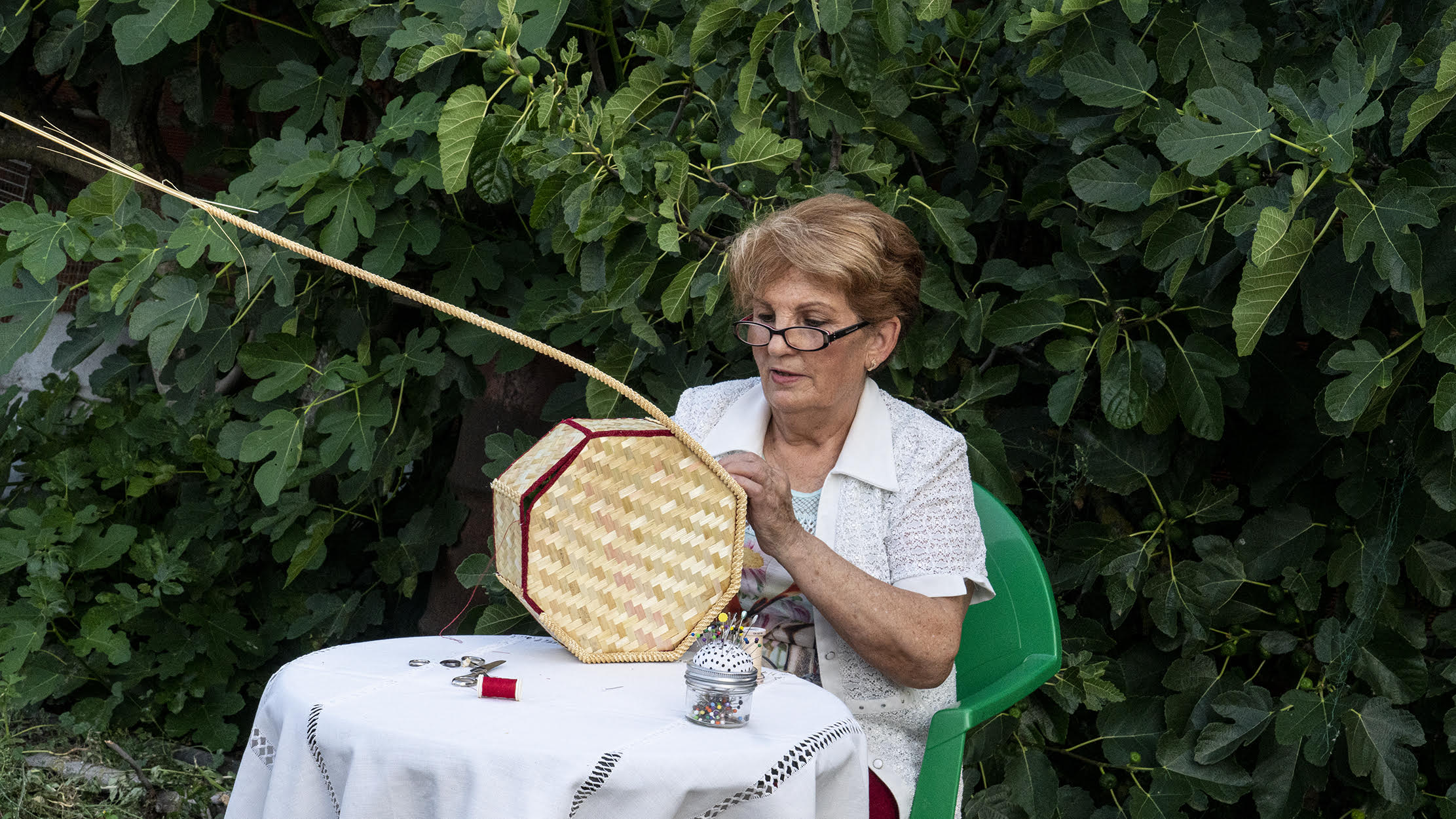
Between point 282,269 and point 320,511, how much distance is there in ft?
2.62

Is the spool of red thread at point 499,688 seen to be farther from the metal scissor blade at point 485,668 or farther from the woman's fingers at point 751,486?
the woman's fingers at point 751,486

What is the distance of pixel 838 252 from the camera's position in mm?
2129

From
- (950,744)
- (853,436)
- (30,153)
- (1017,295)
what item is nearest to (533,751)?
(950,744)

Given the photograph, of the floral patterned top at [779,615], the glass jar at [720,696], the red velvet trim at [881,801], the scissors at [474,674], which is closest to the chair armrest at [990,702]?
the red velvet trim at [881,801]

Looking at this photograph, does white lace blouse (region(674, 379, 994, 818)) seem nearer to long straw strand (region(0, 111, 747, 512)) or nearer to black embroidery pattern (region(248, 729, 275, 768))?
long straw strand (region(0, 111, 747, 512))

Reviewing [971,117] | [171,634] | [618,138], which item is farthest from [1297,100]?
[171,634]

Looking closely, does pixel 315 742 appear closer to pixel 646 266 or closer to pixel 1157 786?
pixel 646 266

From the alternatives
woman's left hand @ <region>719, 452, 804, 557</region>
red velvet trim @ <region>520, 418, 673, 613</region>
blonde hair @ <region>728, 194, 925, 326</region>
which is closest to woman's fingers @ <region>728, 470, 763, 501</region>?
woman's left hand @ <region>719, 452, 804, 557</region>

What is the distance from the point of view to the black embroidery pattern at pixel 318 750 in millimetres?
1409

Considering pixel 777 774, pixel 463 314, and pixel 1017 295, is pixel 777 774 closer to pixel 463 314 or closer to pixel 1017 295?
pixel 463 314

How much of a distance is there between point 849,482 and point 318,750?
3.44 ft

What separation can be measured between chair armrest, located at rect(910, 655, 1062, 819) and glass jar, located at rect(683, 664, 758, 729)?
589mm

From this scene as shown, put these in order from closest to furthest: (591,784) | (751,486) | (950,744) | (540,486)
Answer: (591,784)
(540,486)
(751,486)
(950,744)

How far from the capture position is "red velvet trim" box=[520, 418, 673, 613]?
1.66 metres
